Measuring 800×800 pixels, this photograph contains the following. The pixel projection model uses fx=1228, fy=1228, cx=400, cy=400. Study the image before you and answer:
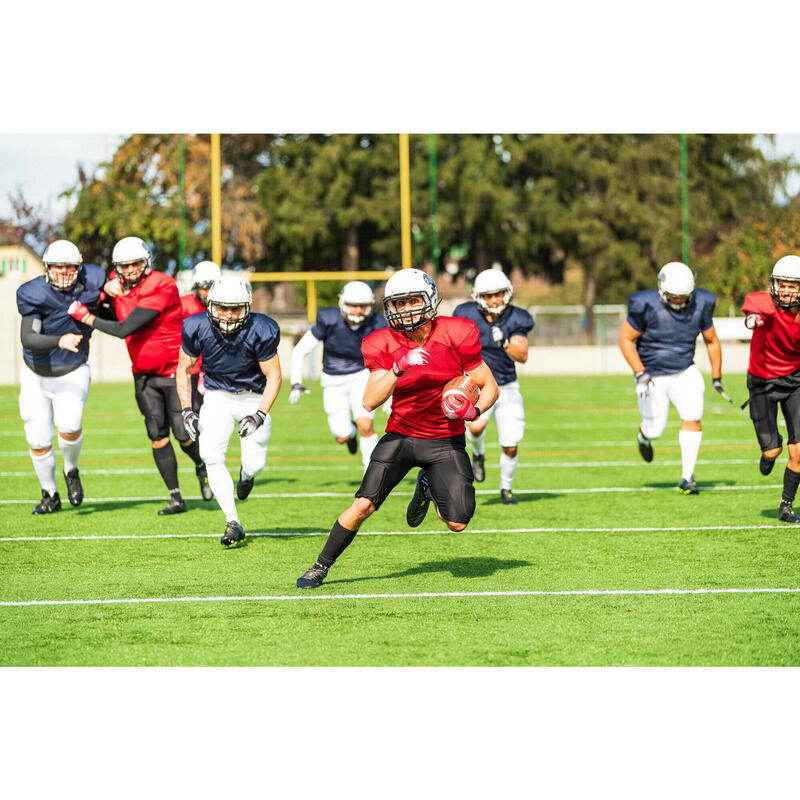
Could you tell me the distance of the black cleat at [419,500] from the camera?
6.41 metres

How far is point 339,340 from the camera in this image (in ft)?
33.8

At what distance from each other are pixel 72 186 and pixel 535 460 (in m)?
25.2

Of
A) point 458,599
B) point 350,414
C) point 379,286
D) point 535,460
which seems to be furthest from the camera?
point 379,286

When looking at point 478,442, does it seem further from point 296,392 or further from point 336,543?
point 336,543

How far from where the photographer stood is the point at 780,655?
4.81 meters

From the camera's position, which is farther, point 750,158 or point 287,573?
point 750,158

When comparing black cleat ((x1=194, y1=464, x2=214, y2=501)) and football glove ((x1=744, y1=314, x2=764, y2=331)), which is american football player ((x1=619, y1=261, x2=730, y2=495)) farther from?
black cleat ((x1=194, y1=464, x2=214, y2=501))

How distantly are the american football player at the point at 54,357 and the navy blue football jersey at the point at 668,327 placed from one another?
416 cm

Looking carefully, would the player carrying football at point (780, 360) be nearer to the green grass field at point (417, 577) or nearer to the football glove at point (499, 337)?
the green grass field at point (417, 577)

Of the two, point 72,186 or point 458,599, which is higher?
point 72,186

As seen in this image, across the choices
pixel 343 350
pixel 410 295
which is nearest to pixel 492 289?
pixel 343 350

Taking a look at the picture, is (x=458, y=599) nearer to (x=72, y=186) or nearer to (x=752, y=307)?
(x=752, y=307)

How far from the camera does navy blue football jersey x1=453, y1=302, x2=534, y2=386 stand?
30.7ft

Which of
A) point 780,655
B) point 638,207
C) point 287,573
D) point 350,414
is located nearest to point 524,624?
point 780,655
